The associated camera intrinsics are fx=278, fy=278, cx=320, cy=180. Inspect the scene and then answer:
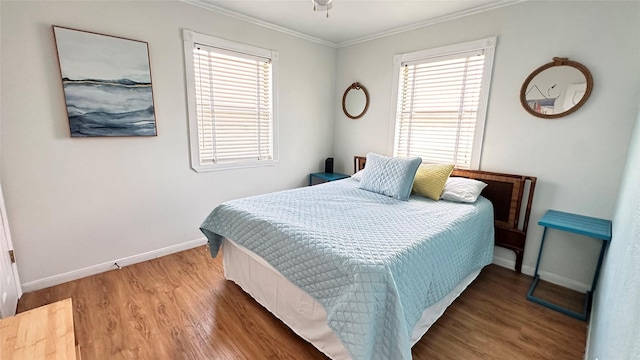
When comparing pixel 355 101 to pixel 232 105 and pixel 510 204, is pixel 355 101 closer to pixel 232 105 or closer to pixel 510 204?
pixel 232 105

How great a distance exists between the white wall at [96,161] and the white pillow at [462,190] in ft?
7.09

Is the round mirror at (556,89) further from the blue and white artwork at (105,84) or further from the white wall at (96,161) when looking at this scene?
the blue and white artwork at (105,84)

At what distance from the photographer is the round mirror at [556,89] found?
216cm

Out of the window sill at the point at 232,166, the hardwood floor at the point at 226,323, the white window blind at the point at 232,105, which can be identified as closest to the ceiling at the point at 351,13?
the white window blind at the point at 232,105

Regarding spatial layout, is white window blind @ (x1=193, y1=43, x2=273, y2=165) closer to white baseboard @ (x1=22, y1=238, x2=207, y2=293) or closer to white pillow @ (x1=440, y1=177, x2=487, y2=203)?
white baseboard @ (x1=22, y1=238, x2=207, y2=293)

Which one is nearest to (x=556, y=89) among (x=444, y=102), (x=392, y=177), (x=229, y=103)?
(x=444, y=102)

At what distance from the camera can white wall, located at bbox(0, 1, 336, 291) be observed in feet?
6.43

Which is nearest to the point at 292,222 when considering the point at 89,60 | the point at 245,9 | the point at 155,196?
the point at 155,196

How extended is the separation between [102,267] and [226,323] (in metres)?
1.42

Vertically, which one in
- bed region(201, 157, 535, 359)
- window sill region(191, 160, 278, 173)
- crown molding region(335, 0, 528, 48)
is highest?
crown molding region(335, 0, 528, 48)

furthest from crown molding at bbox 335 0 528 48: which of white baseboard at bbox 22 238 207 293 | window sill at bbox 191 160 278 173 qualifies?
white baseboard at bbox 22 238 207 293

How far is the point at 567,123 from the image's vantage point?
226 centimetres

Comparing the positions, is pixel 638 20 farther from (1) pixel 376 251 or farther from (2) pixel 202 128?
(2) pixel 202 128

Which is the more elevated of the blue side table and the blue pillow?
the blue pillow
